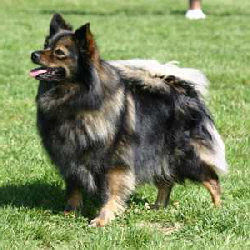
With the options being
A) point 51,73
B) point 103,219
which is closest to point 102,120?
point 51,73

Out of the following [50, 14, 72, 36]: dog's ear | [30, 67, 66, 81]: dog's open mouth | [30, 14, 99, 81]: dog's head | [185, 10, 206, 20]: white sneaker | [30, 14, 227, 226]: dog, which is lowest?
[185, 10, 206, 20]: white sneaker

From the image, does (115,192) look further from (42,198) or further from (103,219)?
(42,198)

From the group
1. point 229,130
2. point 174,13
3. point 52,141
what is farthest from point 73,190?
point 174,13

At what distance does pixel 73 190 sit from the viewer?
5.31m

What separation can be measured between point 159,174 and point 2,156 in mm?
2283

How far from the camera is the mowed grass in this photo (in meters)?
4.60

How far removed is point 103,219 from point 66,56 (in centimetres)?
140

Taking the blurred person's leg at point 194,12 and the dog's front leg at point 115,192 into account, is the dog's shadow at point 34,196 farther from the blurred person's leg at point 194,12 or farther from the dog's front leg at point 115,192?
the blurred person's leg at point 194,12

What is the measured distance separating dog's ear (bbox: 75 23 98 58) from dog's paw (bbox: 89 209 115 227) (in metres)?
1.34

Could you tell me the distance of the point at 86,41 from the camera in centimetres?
482

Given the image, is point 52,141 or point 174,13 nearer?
point 52,141

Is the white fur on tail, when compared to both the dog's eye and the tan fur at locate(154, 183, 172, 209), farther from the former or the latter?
the dog's eye

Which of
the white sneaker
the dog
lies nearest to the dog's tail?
the dog

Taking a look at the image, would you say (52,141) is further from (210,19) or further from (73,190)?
(210,19)
